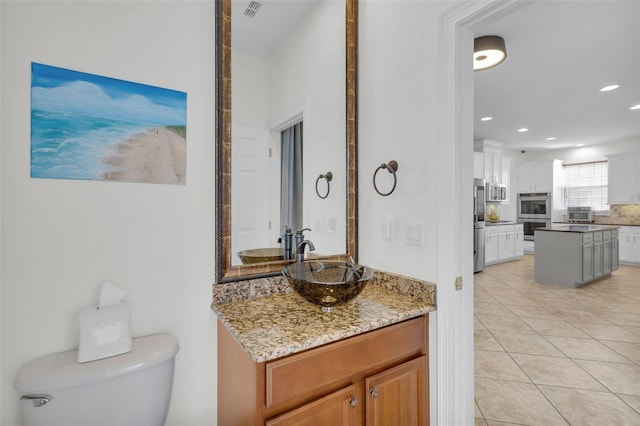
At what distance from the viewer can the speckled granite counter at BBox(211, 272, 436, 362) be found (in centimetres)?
103

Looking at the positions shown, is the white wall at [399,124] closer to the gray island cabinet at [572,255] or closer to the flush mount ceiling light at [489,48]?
the flush mount ceiling light at [489,48]

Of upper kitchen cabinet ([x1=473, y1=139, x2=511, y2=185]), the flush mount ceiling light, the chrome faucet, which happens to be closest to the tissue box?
the chrome faucet

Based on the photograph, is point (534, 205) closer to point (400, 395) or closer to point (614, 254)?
point (614, 254)

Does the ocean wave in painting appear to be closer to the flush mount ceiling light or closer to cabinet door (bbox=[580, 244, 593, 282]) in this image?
the flush mount ceiling light

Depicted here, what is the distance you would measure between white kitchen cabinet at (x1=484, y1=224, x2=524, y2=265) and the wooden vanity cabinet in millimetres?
6208

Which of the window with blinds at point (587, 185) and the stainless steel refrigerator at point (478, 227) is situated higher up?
the window with blinds at point (587, 185)

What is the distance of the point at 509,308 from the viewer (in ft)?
12.9

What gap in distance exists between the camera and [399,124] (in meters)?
1.57

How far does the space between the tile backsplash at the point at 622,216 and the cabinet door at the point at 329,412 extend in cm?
919

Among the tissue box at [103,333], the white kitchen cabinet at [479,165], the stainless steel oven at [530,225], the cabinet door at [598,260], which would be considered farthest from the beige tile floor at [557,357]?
the stainless steel oven at [530,225]

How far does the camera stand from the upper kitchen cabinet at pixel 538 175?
7992mm

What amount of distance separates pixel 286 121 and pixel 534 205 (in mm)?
8822

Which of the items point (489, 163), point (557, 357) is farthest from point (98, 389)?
point (489, 163)

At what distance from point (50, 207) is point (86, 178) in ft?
0.50
